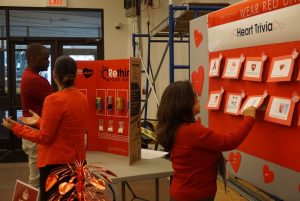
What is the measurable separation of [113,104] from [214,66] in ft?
3.47

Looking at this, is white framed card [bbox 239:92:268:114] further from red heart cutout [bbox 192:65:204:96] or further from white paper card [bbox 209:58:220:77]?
red heart cutout [bbox 192:65:204:96]

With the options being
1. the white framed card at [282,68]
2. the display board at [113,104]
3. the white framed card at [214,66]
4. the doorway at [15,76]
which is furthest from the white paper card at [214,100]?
the doorway at [15,76]

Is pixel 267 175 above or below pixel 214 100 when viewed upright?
below

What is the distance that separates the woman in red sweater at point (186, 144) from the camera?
1.77 m

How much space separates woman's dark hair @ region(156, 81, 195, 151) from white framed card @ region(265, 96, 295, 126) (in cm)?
35

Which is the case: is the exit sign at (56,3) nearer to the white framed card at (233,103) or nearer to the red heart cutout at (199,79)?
the red heart cutout at (199,79)

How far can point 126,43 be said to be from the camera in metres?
7.30

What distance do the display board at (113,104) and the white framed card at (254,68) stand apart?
3.32 feet

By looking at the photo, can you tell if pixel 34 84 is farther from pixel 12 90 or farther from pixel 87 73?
pixel 12 90

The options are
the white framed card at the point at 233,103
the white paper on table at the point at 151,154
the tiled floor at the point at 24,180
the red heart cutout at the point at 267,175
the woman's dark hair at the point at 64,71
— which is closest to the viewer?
the red heart cutout at the point at 267,175

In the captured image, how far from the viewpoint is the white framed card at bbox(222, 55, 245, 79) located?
6.15 ft

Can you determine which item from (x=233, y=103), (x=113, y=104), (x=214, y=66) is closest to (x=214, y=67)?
(x=214, y=66)

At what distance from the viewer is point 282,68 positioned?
1.58 meters

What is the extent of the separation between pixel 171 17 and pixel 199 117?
111cm
